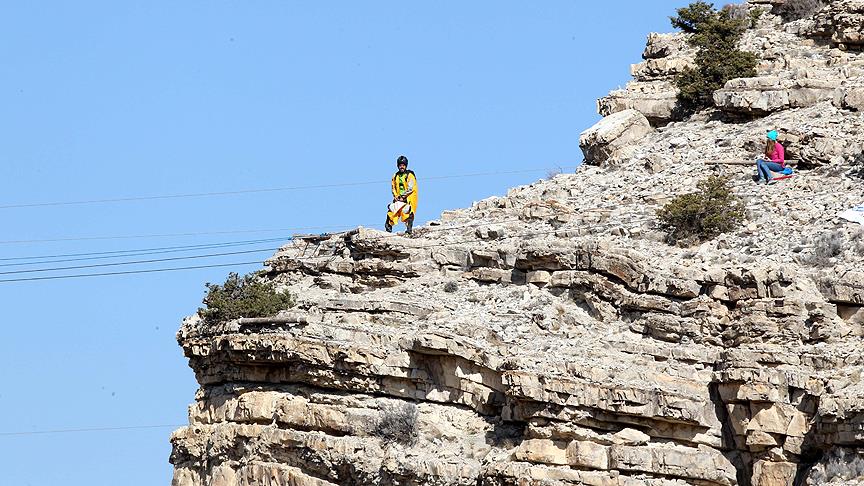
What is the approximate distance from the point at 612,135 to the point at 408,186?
20.4ft

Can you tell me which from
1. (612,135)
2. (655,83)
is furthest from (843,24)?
(612,135)

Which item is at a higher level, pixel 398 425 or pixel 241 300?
pixel 241 300

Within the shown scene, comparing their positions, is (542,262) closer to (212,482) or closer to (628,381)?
(628,381)

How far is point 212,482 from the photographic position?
3662 centimetres

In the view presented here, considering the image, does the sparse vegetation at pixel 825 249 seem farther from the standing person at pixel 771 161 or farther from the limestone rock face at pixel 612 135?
→ the limestone rock face at pixel 612 135

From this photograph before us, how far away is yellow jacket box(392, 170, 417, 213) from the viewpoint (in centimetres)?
3975

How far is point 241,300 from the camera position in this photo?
37.3 m

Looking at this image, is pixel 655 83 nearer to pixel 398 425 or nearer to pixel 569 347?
pixel 569 347

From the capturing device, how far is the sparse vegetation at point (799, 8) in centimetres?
4759

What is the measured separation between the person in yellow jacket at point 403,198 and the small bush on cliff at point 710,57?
8.04 metres

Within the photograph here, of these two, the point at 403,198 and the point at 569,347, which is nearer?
the point at 569,347

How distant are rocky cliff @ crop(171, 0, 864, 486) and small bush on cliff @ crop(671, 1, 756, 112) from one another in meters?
2.91

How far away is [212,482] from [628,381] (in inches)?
326

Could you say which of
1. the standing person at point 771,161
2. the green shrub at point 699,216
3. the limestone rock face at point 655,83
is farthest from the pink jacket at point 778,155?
the limestone rock face at point 655,83
